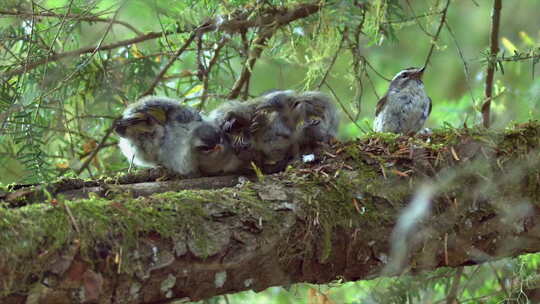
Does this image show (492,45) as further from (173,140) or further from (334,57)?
(173,140)

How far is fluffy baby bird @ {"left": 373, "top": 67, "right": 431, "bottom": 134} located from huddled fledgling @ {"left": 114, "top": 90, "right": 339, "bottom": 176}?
4.22 ft

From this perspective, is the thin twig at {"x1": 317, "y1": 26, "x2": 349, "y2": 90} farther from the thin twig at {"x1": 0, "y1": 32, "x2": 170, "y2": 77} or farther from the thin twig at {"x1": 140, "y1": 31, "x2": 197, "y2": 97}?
the thin twig at {"x1": 0, "y1": 32, "x2": 170, "y2": 77}

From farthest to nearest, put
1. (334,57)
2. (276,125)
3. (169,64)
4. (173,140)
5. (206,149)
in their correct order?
(334,57), (169,64), (173,140), (276,125), (206,149)

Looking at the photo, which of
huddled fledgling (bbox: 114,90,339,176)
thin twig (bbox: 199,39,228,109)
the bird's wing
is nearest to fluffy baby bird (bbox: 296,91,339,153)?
huddled fledgling (bbox: 114,90,339,176)

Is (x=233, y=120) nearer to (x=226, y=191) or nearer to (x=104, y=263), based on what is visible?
(x=226, y=191)

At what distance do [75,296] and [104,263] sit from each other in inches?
6.0

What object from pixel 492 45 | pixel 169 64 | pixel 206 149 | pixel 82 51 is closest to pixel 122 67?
pixel 169 64

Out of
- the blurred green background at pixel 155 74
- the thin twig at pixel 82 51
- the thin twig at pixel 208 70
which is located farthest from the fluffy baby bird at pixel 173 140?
the thin twig at pixel 208 70

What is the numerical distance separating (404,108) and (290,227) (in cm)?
263

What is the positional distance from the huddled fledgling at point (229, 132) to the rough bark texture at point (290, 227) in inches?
14.2

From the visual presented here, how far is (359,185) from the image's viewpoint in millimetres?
3137

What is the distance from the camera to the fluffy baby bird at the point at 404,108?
17.0 ft

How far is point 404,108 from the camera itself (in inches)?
204

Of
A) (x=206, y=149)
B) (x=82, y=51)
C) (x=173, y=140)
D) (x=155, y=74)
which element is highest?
(x=155, y=74)
